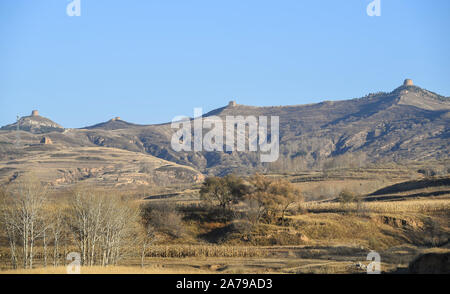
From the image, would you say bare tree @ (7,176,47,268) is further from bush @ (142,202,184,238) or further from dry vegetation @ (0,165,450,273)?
bush @ (142,202,184,238)

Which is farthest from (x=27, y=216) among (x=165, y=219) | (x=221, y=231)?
(x=221, y=231)

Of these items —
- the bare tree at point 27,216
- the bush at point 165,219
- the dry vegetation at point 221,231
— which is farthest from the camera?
the bush at point 165,219

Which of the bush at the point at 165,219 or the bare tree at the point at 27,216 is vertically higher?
the bare tree at the point at 27,216

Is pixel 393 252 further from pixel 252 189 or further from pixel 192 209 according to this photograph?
pixel 192 209

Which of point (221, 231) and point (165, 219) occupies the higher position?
point (165, 219)

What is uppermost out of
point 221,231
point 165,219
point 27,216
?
point 27,216

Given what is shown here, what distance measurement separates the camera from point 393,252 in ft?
188

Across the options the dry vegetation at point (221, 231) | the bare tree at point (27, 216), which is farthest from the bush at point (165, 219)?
the bare tree at point (27, 216)

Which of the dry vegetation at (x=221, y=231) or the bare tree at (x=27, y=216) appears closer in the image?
the bare tree at (x=27, y=216)

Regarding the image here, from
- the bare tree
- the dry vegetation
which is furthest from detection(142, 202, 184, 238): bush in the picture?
the bare tree

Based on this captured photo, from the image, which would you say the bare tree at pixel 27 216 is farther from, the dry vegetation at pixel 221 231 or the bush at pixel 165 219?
the bush at pixel 165 219

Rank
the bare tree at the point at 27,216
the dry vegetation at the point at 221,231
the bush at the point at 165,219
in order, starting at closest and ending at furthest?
1. the bare tree at the point at 27,216
2. the dry vegetation at the point at 221,231
3. the bush at the point at 165,219

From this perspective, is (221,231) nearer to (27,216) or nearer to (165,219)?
(165,219)

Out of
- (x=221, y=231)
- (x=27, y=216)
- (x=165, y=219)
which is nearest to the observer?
(x=27, y=216)
